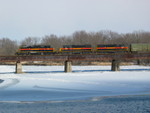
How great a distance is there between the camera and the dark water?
22672 mm

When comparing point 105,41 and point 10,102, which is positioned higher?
point 105,41

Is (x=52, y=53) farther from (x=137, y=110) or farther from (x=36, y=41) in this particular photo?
(x=36, y=41)

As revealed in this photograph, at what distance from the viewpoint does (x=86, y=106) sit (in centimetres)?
2416

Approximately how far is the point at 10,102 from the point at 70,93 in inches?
261

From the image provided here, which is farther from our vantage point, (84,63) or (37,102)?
(84,63)

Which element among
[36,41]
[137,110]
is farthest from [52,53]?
[36,41]

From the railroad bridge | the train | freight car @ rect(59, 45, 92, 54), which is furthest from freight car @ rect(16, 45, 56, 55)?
the railroad bridge

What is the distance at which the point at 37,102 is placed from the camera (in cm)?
2581

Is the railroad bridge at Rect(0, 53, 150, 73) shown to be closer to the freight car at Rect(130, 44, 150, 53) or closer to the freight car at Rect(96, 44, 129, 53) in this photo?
the freight car at Rect(96, 44, 129, 53)

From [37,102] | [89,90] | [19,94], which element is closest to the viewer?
[37,102]

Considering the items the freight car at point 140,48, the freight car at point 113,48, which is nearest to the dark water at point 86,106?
the freight car at point 113,48

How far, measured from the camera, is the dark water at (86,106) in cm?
2267

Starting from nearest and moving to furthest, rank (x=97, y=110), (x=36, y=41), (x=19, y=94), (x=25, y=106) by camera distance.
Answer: (x=97, y=110) → (x=25, y=106) → (x=19, y=94) → (x=36, y=41)


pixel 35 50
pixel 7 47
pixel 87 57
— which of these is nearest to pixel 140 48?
pixel 87 57
